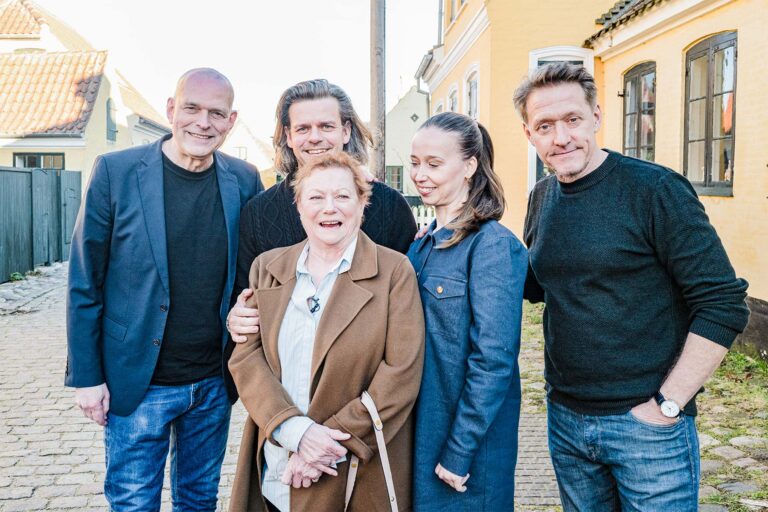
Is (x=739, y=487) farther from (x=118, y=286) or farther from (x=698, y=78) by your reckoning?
(x=698, y=78)

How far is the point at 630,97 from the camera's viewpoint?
1136 cm

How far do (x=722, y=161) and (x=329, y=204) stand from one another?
7241 millimetres

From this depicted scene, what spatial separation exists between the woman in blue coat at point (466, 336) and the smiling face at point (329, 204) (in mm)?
317

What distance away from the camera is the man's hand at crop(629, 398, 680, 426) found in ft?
7.65

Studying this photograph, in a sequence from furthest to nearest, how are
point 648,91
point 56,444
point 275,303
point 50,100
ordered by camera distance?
point 50,100
point 648,91
point 56,444
point 275,303

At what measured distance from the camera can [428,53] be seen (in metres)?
21.3

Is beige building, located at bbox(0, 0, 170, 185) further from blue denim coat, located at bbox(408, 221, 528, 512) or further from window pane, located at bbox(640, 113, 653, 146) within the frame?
blue denim coat, located at bbox(408, 221, 528, 512)

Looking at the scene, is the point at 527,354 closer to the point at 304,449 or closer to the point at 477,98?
the point at 304,449

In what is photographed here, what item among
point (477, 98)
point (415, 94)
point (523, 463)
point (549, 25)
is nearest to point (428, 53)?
point (477, 98)

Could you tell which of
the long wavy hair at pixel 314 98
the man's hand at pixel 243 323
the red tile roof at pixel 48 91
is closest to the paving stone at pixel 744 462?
the long wavy hair at pixel 314 98

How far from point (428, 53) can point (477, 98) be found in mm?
7380

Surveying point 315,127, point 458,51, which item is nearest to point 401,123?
point 458,51

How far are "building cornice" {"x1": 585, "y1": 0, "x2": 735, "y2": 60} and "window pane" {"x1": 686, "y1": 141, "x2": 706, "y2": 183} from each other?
1630mm

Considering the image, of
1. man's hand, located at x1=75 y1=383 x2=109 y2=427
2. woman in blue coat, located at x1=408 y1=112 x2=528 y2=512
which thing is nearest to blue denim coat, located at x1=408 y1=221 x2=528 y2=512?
woman in blue coat, located at x1=408 y1=112 x2=528 y2=512
